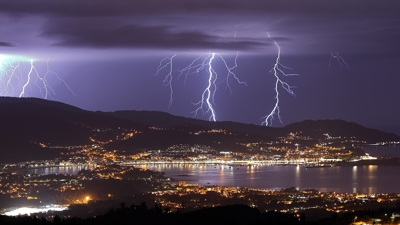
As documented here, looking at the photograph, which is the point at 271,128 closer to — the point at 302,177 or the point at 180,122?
the point at 180,122

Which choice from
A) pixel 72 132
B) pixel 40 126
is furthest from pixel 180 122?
pixel 40 126

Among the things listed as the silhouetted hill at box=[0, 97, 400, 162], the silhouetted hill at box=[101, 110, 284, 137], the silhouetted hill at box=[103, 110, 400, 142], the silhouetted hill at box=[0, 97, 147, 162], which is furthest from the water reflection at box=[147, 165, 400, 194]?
the silhouetted hill at box=[101, 110, 284, 137]

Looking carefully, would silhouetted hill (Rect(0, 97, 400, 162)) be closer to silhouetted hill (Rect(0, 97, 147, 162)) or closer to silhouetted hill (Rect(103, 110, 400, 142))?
silhouetted hill (Rect(0, 97, 147, 162))

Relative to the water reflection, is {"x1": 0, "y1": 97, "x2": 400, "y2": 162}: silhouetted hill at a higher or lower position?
higher

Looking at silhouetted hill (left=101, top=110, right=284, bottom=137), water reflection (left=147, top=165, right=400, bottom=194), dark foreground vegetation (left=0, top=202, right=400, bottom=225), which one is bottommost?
dark foreground vegetation (left=0, top=202, right=400, bottom=225)

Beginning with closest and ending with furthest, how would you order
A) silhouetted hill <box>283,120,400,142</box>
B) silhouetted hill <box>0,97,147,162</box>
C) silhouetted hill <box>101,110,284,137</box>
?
1. silhouetted hill <box>0,97,147,162</box>
2. silhouetted hill <box>101,110,284,137</box>
3. silhouetted hill <box>283,120,400,142</box>

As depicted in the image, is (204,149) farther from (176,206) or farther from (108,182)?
(176,206)

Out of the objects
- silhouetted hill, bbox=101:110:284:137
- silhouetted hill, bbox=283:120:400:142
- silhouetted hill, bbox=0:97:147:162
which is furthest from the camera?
silhouetted hill, bbox=283:120:400:142

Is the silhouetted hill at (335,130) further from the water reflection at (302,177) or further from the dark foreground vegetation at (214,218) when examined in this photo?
the dark foreground vegetation at (214,218)
